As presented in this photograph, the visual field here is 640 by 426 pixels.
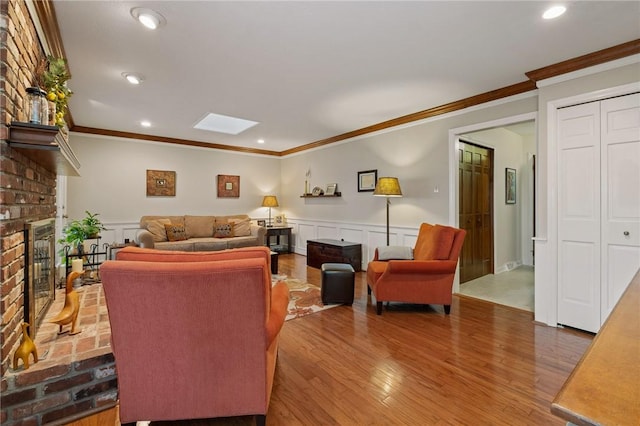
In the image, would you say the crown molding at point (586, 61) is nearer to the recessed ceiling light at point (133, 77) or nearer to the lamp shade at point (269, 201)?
the recessed ceiling light at point (133, 77)

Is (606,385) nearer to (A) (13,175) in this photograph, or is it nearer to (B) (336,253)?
(A) (13,175)

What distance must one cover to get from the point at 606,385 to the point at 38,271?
293cm

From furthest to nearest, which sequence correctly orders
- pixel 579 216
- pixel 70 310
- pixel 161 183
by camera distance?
pixel 161 183 → pixel 579 216 → pixel 70 310

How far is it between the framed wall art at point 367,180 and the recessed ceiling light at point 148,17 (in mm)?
3595

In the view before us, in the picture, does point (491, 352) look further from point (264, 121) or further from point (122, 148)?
point (122, 148)

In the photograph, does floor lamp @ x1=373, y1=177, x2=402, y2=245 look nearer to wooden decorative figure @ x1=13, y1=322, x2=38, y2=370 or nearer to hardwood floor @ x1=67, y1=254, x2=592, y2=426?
hardwood floor @ x1=67, y1=254, x2=592, y2=426

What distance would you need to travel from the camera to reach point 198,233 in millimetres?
5746

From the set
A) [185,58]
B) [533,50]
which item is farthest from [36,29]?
[533,50]

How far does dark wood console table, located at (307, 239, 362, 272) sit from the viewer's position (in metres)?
4.95

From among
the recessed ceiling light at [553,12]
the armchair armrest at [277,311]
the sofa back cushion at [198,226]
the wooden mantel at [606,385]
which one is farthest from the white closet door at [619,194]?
the sofa back cushion at [198,226]

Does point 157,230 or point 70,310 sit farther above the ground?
point 157,230

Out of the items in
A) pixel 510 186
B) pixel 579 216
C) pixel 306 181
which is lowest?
pixel 579 216

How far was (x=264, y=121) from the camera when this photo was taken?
468cm

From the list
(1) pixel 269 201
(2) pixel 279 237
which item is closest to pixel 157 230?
(1) pixel 269 201
